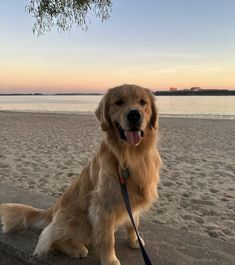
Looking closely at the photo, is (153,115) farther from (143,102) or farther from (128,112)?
(128,112)

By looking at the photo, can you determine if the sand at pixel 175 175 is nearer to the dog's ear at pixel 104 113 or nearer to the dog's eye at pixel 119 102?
the dog's ear at pixel 104 113

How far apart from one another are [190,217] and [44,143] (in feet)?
27.3

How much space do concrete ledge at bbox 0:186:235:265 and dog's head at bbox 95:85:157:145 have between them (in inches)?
44.5

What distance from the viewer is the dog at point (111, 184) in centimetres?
306

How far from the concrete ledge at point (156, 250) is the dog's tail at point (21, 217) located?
0.09 metres

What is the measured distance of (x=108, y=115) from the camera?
3.34 metres

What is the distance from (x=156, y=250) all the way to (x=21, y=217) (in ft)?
4.94

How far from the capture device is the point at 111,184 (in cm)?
306

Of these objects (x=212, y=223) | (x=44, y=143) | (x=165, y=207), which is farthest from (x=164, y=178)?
(x=44, y=143)

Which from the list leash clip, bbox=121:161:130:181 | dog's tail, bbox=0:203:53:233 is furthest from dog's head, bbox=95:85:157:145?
dog's tail, bbox=0:203:53:233

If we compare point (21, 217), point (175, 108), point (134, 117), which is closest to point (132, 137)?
point (134, 117)

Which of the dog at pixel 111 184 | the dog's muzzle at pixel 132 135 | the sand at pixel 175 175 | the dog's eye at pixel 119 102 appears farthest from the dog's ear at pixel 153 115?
the sand at pixel 175 175

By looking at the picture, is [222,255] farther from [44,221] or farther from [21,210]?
[21,210]

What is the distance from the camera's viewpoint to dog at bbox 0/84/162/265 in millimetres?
3064
